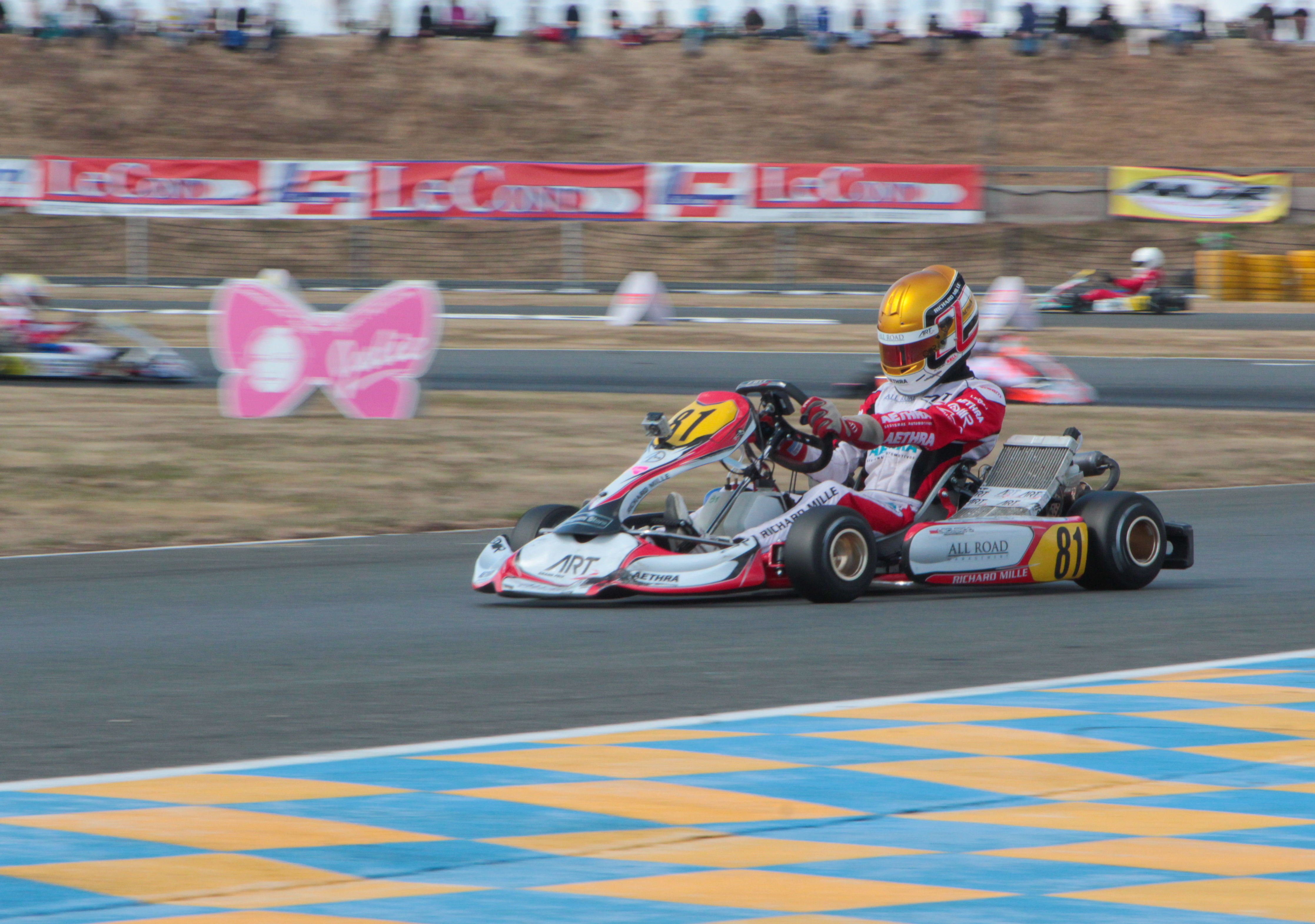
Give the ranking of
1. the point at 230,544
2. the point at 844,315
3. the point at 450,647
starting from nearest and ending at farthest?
the point at 450,647
the point at 230,544
the point at 844,315

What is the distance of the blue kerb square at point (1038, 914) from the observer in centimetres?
325

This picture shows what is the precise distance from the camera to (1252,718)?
5.11 meters

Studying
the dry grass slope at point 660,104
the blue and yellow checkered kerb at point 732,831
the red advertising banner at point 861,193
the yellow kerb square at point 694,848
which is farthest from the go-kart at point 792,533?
the dry grass slope at point 660,104

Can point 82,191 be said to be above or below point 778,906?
above

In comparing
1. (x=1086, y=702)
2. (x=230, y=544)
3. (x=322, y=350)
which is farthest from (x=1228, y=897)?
(x=322, y=350)

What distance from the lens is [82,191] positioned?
32719 mm

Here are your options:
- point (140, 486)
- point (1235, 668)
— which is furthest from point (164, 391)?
point (1235, 668)

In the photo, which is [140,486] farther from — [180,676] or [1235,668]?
[1235,668]

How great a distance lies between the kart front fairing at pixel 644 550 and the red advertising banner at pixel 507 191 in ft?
84.4

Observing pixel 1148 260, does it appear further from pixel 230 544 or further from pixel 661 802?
pixel 661 802

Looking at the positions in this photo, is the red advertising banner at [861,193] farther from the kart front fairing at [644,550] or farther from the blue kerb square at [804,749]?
the blue kerb square at [804,749]

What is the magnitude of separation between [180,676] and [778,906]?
302cm

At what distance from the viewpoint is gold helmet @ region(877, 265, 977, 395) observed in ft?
25.2

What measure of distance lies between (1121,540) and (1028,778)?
11.6ft
